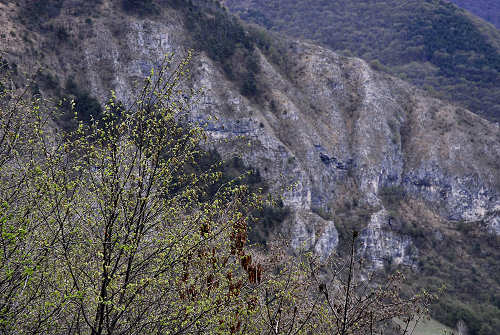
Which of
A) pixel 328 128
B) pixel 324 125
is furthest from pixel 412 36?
pixel 324 125

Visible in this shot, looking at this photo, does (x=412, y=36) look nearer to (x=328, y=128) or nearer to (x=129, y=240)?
(x=328, y=128)

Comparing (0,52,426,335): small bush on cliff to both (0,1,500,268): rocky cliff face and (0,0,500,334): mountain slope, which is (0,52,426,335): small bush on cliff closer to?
(0,0,500,334): mountain slope

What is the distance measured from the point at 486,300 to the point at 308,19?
413ft

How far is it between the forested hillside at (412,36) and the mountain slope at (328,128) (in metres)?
22.7

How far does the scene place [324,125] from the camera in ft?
242

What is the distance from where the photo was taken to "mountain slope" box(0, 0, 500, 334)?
175 feet

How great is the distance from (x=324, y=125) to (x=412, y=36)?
80.4 m

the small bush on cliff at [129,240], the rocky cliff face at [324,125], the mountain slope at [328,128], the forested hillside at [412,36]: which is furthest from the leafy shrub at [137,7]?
the small bush on cliff at [129,240]

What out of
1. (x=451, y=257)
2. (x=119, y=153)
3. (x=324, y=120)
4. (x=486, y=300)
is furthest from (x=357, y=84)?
(x=119, y=153)

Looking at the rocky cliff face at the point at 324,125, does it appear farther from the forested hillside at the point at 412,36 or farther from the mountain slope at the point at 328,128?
the forested hillside at the point at 412,36

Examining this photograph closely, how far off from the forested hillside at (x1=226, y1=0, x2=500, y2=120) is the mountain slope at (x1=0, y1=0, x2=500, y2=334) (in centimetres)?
2273

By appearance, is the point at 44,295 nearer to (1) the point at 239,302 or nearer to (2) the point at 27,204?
(2) the point at 27,204

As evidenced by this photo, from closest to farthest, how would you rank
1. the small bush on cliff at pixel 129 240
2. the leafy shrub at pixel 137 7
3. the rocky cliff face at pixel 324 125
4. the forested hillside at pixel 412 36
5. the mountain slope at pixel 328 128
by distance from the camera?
the small bush on cliff at pixel 129 240 < the mountain slope at pixel 328 128 < the rocky cliff face at pixel 324 125 < the leafy shrub at pixel 137 7 < the forested hillside at pixel 412 36

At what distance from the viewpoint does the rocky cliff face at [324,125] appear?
5572 centimetres
